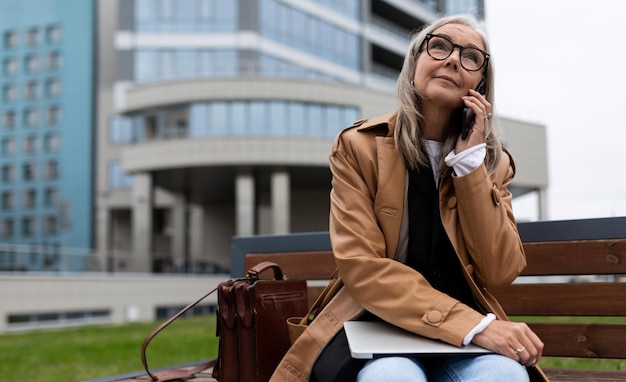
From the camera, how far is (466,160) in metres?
2.08

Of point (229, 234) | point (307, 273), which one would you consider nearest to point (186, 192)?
point (229, 234)

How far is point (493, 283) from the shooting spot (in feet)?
6.98

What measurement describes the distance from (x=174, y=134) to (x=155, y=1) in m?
8.05

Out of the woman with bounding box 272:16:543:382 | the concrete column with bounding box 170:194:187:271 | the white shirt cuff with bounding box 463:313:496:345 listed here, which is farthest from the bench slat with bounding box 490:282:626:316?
the concrete column with bounding box 170:194:187:271

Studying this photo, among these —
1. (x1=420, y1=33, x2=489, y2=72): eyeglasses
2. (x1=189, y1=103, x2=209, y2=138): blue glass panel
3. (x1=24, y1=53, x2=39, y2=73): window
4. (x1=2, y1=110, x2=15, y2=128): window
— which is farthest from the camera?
(x1=2, y1=110, x2=15, y2=128): window

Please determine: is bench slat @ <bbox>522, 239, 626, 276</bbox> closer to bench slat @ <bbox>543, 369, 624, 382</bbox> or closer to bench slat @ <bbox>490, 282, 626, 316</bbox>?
bench slat @ <bbox>490, 282, 626, 316</bbox>

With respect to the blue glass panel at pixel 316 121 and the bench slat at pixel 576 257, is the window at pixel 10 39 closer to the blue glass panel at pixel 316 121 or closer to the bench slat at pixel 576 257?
the blue glass panel at pixel 316 121

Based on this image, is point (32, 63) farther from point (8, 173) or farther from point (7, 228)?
point (7, 228)

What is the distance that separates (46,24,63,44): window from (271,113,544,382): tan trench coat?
56713 millimetres

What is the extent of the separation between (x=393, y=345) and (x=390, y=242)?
16.0 inches

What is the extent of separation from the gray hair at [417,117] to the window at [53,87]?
2200 inches

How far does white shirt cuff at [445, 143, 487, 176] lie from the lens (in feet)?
6.84

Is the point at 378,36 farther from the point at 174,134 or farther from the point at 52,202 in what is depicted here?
the point at 52,202

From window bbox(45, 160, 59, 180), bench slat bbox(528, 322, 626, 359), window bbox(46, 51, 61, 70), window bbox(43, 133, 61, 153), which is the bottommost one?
bench slat bbox(528, 322, 626, 359)
